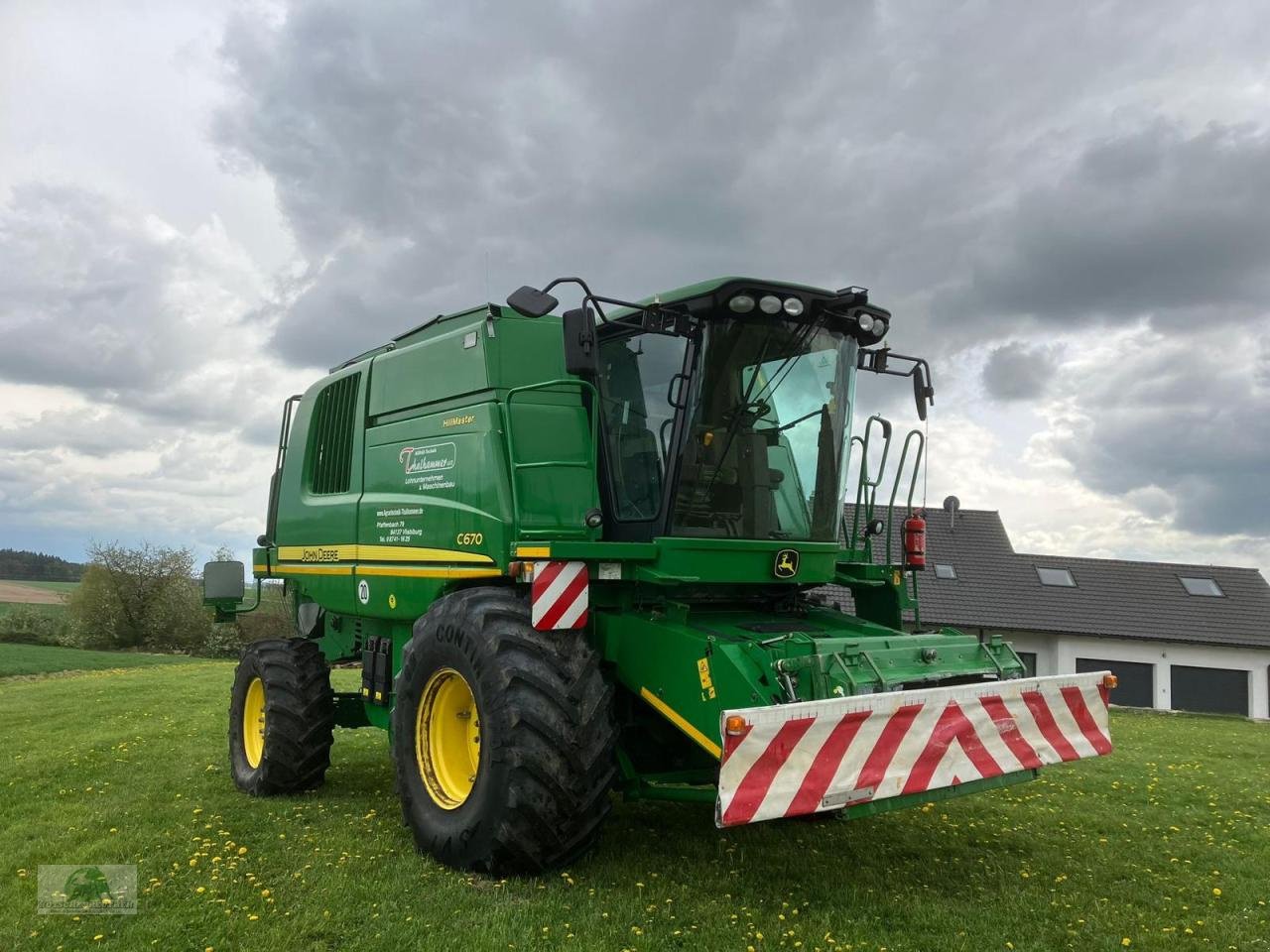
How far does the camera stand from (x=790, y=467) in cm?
596

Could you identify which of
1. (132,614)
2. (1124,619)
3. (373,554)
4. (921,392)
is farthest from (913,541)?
(132,614)

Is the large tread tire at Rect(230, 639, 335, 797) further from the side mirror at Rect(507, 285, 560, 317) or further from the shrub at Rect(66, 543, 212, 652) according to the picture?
the shrub at Rect(66, 543, 212, 652)

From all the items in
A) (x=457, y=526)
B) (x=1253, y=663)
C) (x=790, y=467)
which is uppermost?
(x=790, y=467)

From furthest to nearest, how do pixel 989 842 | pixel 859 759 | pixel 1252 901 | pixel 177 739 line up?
pixel 177 739 < pixel 989 842 < pixel 1252 901 < pixel 859 759

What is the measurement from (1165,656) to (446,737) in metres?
28.1

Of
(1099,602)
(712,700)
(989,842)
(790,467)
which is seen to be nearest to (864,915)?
(712,700)

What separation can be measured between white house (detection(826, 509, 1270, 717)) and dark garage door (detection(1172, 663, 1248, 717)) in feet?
0.09

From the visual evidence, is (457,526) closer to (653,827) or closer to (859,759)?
(653,827)

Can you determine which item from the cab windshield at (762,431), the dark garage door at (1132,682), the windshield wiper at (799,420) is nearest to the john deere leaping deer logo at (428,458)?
the cab windshield at (762,431)

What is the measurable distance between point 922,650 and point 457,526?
2.86 m

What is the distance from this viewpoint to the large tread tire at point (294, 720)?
7195mm

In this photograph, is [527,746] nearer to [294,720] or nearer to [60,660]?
[294,720]

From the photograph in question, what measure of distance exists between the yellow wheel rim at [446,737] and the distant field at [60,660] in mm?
27464

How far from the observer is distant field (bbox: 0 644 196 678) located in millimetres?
29078
